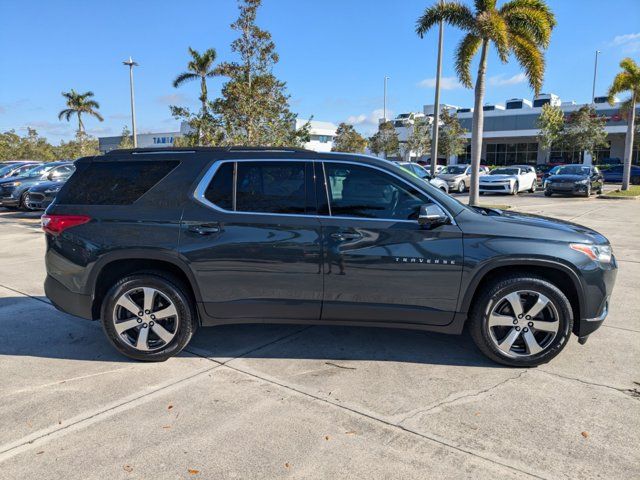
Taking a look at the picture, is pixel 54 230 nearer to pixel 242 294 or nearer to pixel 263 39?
pixel 242 294

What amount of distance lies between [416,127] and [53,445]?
1883 inches

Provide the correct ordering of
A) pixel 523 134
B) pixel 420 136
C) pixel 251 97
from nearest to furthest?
pixel 251 97
pixel 420 136
pixel 523 134

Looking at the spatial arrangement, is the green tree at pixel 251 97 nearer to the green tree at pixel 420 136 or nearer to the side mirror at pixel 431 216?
the side mirror at pixel 431 216

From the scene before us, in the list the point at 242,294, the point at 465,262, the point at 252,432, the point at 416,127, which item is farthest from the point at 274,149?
the point at 416,127

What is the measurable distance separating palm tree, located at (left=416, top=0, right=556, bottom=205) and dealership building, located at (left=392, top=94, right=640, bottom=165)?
32596 millimetres

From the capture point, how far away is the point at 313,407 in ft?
11.2

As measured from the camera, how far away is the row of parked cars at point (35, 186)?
50.3 feet

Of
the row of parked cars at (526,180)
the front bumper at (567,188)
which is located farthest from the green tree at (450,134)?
the front bumper at (567,188)

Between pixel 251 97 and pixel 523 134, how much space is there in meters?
49.9

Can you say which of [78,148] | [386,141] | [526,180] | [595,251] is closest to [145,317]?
[595,251]

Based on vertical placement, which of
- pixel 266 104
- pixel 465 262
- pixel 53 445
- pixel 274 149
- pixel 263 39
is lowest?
pixel 53 445

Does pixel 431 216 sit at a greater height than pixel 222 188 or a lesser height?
lesser

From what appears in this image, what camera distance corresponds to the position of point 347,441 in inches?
118

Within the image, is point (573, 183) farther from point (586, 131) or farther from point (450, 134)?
point (450, 134)
